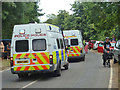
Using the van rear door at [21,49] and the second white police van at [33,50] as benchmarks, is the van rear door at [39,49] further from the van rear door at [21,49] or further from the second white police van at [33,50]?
the van rear door at [21,49]

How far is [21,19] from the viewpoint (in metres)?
34.4

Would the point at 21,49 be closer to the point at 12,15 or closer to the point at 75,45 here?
the point at 75,45

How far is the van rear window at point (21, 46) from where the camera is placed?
1360 centimetres

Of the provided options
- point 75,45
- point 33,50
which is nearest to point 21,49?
point 33,50

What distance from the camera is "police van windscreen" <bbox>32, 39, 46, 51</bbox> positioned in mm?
13523

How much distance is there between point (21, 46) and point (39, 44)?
0.83 m

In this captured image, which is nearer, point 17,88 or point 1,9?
point 17,88

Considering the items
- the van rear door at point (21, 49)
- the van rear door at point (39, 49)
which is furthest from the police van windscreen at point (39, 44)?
the van rear door at point (21, 49)

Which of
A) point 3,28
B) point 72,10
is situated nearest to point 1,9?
point 3,28

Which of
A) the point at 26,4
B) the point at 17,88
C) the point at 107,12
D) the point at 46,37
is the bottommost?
the point at 17,88

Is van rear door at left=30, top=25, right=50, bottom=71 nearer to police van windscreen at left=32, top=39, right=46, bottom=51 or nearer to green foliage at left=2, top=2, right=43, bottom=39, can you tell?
police van windscreen at left=32, top=39, right=46, bottom=51

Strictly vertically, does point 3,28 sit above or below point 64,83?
above

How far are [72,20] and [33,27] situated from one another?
61.8m

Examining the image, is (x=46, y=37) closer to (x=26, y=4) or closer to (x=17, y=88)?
(x=17, y=88)
